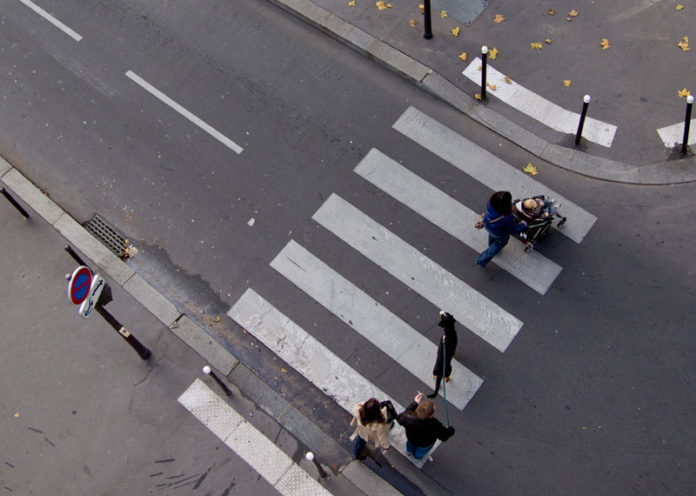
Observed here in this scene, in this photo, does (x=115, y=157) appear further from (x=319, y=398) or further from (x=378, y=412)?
(x=378, y=412)

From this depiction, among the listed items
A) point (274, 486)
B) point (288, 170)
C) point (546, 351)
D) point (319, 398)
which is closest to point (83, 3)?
point (288, 170)

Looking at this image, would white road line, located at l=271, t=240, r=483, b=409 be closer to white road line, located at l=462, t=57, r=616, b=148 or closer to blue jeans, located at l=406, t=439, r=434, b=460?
blue jeans, located at l=406, t=439, r=434, b=460

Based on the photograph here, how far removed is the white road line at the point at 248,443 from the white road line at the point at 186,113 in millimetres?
3960

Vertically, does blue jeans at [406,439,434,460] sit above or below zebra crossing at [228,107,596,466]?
below

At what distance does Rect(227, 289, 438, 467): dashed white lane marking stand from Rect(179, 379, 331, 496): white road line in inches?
40.1

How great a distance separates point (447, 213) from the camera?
31.7ft

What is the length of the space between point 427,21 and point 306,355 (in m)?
6.01

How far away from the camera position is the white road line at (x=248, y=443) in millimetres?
8242

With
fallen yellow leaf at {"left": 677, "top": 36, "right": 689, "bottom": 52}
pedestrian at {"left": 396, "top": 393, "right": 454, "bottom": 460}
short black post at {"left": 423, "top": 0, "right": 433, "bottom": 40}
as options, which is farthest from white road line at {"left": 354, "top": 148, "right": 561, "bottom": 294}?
fallen yellow leaf at {"left": 677, "top": 36, "right": 689, "bottom": 52}

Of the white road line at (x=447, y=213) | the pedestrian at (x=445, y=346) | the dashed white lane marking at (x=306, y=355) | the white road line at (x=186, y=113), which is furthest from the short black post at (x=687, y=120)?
the white road line at (x=186, y=113)

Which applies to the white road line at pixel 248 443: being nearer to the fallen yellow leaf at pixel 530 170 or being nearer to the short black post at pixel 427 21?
the fallen yellow leaf at pixel 530 170

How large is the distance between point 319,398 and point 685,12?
901 centimetres

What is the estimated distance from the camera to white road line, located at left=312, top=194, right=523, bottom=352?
8852 mm

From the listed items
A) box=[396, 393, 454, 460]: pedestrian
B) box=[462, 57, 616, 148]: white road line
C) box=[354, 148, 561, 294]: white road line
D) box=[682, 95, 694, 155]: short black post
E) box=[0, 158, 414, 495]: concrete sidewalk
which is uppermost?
box=[682, 95, 694, 155]: short black post
